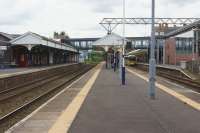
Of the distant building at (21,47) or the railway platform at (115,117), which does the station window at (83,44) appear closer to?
the distant building at (21,47)

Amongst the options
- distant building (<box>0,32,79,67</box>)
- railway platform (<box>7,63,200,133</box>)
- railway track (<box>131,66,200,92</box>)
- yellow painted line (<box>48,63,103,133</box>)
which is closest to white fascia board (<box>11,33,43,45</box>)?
distant building (<box>0,32,79,67</box>)

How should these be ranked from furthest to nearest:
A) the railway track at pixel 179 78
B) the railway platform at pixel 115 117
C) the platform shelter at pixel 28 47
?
the platform shelter at pixel 28 47
the railway track at pixel 179 78
the railway platform at pixel 115 117

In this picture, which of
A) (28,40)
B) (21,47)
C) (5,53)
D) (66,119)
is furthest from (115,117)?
(21,47)

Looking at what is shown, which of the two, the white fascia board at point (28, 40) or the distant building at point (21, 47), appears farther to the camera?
the white fascia board at point (28, 40)

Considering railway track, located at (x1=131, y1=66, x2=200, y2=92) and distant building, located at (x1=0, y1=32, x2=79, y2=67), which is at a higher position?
distant building, located at (x1=0, y1=32, x2=79, y2=67)

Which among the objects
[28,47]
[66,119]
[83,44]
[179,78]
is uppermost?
[83,44]

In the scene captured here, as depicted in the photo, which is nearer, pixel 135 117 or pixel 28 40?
pixel 135 117

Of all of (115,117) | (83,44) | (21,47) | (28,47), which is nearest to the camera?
(115,117)

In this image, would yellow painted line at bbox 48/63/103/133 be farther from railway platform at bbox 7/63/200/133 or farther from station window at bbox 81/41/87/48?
station window at bbox 81/41/87/48

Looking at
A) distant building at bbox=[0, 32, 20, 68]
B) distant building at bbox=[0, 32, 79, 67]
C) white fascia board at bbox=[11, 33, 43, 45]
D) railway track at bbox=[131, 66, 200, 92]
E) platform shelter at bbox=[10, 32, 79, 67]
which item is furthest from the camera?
platform shelter at bbox=[10, 32, 79, 67]

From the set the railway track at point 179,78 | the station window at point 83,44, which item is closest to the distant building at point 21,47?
the railway track at point 179,78

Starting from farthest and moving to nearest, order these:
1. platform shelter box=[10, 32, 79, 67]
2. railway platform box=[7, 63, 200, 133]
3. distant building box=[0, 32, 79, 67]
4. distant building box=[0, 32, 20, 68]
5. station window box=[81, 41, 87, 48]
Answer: station window box=[81, 41, 87, 48]
platform shelter box=[10, 32, 79, 67]
distant building box=[0, 32, 79, 67]
distant building box=[0, 32, 20, 68]
railway platform box=[7, 63, 200, 133]

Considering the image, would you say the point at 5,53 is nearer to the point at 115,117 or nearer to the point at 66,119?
the point at 66,119

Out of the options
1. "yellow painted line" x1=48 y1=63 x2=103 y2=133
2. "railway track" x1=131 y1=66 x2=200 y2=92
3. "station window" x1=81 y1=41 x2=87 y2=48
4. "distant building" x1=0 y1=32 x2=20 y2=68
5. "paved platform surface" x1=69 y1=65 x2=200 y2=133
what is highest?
"station window" x1=81 y1=41 x2=87 y2=48
